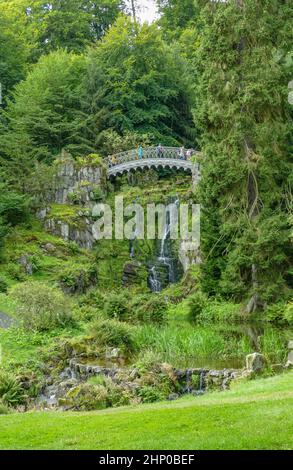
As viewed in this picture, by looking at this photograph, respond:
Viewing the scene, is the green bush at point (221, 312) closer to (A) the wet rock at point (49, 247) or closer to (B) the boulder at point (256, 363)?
(A) the wet rock at point (49, 247)

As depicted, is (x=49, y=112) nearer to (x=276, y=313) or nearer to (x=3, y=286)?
(x=3, y=286)

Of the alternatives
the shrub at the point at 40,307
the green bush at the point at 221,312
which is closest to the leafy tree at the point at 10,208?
the green bush at the point at 221,312

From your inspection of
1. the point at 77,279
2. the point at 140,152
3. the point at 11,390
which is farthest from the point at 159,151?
the point at 11,390

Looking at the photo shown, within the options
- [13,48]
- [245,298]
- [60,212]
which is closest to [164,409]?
[245,298]

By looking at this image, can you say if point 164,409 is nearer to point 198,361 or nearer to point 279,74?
point 198,361

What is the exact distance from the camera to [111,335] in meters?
16.8

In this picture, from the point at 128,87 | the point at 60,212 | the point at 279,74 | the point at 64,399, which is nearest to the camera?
the point at 64,399

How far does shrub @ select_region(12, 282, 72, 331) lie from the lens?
58.3 ft

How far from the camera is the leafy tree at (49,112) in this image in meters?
35.8

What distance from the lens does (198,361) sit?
16.2 m

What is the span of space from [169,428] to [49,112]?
1185 inches

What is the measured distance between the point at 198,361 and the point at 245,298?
10207mm

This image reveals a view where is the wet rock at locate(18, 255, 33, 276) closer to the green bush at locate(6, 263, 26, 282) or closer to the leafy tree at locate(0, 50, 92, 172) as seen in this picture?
the green bush at locate(6, 263, 26, 282)

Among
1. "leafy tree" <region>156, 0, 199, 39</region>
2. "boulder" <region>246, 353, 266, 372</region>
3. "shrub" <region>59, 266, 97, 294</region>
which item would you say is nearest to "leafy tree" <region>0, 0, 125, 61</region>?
"leafy tree" <region>156, 0, 199, 39</region>
